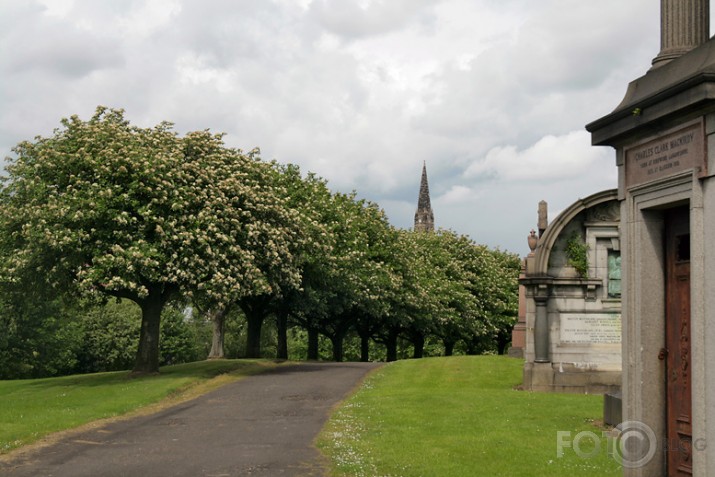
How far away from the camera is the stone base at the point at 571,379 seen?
92.0ft

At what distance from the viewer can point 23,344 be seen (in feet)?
212

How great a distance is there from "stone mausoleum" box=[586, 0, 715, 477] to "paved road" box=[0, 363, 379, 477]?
18.8 feet

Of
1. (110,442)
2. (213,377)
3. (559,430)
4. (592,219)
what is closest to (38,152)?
(213,377)

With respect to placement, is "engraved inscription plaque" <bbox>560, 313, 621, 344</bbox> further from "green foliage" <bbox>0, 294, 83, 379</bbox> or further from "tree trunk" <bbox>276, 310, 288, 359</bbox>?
"green foliage" <bbox>0, 294, 83, 379</bbox>

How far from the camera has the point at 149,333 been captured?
36.0 m

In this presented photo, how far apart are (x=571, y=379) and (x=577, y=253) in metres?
4.41

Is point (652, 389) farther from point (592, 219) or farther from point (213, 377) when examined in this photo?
point (213, 377)

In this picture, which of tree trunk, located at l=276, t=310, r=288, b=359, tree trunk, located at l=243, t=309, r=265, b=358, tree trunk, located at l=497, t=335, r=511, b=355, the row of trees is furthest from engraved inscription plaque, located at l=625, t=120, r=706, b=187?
tree trunk, located at l=497, t=335, r=511, b=355

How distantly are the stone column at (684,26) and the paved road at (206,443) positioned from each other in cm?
872

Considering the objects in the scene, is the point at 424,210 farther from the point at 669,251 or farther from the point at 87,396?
the point at 669,251

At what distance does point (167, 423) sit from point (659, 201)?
1483 cm

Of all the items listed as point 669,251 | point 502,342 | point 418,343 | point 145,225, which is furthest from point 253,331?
point 669,251

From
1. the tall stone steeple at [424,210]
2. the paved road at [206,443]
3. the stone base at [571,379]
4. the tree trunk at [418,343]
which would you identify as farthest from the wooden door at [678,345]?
the tall stone steeple at [424,210]

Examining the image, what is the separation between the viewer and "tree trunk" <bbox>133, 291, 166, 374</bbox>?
1409 inches
